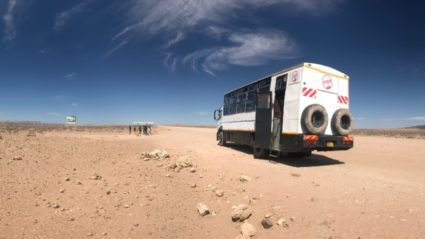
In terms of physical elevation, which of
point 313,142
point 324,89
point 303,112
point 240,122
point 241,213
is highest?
point 324,89

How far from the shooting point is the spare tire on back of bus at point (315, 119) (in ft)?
33.7

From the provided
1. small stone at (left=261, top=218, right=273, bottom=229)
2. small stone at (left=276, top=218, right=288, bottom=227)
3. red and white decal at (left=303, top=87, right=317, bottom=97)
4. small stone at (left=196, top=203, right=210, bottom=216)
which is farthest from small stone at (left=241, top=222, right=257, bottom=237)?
red and white decal at (left=303, top=87, right=317, bottom=97)

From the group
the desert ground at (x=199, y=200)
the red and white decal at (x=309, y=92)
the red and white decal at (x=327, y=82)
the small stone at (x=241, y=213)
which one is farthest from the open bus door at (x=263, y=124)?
the small stone at (x=241, y=213)

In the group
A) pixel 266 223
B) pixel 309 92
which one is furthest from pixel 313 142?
pixel 266 223

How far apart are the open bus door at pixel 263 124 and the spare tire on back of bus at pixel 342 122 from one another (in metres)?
2.55

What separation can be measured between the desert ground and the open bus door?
97.9 inches

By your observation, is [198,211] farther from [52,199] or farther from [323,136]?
[323,136]

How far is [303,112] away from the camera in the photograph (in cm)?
1046

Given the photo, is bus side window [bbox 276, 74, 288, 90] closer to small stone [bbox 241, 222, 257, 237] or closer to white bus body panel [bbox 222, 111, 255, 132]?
white bus body panel [bbox 222, 111, 255, 132]

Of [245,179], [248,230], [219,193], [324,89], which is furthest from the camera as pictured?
[324,89]

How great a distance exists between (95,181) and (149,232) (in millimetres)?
3432

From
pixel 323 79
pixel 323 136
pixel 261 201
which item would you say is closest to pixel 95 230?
pixel 261 201

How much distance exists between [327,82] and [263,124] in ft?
10.5

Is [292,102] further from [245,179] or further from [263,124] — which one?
[245,179]
